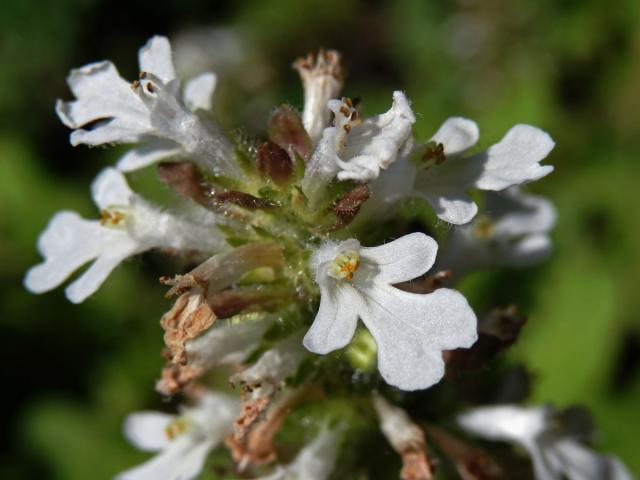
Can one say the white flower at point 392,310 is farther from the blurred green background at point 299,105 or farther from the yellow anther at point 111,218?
the blurred green background at point 299,105

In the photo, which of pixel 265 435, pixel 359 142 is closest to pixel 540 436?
pixel 265 435

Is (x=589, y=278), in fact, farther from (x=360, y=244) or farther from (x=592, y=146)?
(x=360, y=244)

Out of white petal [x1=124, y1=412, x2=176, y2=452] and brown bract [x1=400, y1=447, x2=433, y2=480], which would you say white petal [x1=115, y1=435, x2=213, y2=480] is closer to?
white petal [x1=124, y1=412, x2=176, y2=452]

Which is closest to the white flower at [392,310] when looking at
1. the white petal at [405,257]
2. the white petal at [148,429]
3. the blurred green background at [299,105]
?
the white petal at [405,257]

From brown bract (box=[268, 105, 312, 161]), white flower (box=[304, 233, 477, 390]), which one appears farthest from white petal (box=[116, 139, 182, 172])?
white flower (box=[304, 233, 477, 390])

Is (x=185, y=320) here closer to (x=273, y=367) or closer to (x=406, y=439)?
(x=273, y=367)
